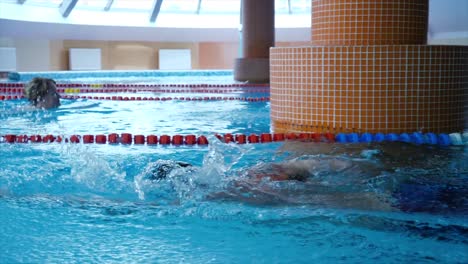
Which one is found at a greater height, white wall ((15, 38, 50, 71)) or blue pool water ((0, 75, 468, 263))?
white wall ((15, 38, 50, 71))

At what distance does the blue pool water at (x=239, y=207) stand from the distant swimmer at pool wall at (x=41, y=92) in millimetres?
3109

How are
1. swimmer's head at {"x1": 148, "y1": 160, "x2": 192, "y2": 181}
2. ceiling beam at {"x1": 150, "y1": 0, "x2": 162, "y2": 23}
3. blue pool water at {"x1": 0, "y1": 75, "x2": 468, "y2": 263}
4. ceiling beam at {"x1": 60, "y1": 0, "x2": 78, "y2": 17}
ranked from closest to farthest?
1. blue pool water at {"x1": 0, "y1": 75, "x2": 468, "y2": 263}
2. swimmer's head at {"x1": 148, "y1": 160, "x2": 192, "y2": 181}
3. ceiling beam at {"x1": 60, "y1": 0, "x2": 78, "y2": 17}
4. ceiling beam at {"x1": 150, "y1": 0, "x2": 162, "y2": 23}

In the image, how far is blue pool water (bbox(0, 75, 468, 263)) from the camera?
9.06 feet

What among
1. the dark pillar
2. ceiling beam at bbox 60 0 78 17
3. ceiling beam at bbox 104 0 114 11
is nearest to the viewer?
the dark pillar

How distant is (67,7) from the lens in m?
19.5

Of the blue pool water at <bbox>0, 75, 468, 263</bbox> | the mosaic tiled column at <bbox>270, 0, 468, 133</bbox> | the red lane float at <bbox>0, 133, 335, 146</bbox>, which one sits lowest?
the blue pool water at <bbox>0, 75, 468, 263</bbox>

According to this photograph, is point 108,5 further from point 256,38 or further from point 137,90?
point 137,90

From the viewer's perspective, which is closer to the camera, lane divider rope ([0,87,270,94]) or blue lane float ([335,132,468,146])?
blue lane float ([335,132,468,146])

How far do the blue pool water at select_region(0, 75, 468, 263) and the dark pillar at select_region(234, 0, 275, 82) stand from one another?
993 cm

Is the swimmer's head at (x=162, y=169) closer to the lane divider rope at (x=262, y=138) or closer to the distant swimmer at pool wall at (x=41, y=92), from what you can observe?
the lane divider rope at (x=262, y=138)

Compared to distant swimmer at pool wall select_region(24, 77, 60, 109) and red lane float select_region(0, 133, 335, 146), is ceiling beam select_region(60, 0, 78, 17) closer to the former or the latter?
distant swimmer at pool wall select_region(24, 77, 60, 109)

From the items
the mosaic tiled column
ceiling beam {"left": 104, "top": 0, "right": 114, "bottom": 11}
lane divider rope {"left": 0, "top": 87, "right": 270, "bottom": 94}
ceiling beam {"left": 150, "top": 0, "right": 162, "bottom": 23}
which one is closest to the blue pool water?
the mosaic tiled column

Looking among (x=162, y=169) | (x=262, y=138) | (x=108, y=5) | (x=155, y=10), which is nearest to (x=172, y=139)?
(x=262, y=138)

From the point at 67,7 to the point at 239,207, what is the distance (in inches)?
699
